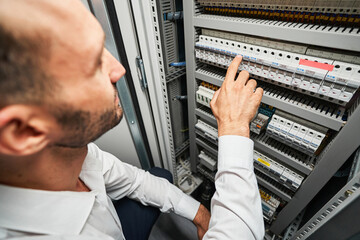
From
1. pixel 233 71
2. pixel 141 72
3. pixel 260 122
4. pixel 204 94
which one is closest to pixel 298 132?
pixel 260 122

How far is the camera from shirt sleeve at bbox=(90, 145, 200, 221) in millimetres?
943

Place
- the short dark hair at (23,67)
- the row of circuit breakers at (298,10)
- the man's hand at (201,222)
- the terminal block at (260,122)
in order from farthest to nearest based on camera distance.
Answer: the man's hand at (201,222) < the terminal block at (260,122) < the row of circuit breakers at (298,10) < the short dark hair at (23,67)

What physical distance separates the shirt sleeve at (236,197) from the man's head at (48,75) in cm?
49

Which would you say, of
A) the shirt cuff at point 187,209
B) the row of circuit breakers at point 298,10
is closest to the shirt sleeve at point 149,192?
the shirt cuff at point 187,209

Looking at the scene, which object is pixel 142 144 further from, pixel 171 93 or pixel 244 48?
pixel 244 48

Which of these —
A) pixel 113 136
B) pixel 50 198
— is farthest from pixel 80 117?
pixel 113 136

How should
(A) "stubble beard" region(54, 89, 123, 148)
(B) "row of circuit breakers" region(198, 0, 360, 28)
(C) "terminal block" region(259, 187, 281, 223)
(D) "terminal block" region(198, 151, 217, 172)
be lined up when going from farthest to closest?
(D) "terminal block" region(198, 151, 217, 172) < (C) "terminal block" region(259, 187, 281, 223) < (B) "row of circuit breakers" region(198, 0, 360, 28) < (A) "stubble beard" region(54, 89, 123, 148)

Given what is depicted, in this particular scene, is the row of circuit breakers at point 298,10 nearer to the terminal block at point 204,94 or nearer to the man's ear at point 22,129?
the terminal block at point 204,94

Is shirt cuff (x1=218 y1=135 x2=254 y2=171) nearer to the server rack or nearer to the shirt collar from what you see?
the server rack

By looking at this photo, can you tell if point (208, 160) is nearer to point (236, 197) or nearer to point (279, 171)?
point (279, 171)

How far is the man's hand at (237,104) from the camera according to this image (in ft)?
2.23

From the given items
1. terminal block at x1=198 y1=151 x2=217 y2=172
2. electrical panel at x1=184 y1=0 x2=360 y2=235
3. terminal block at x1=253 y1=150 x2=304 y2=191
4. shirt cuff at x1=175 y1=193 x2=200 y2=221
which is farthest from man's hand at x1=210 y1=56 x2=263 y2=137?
terminal block at x1=198 y1=151 x2=217 y2=172

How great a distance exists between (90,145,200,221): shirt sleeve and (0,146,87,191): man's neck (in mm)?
320

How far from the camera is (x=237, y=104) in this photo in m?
0.69
